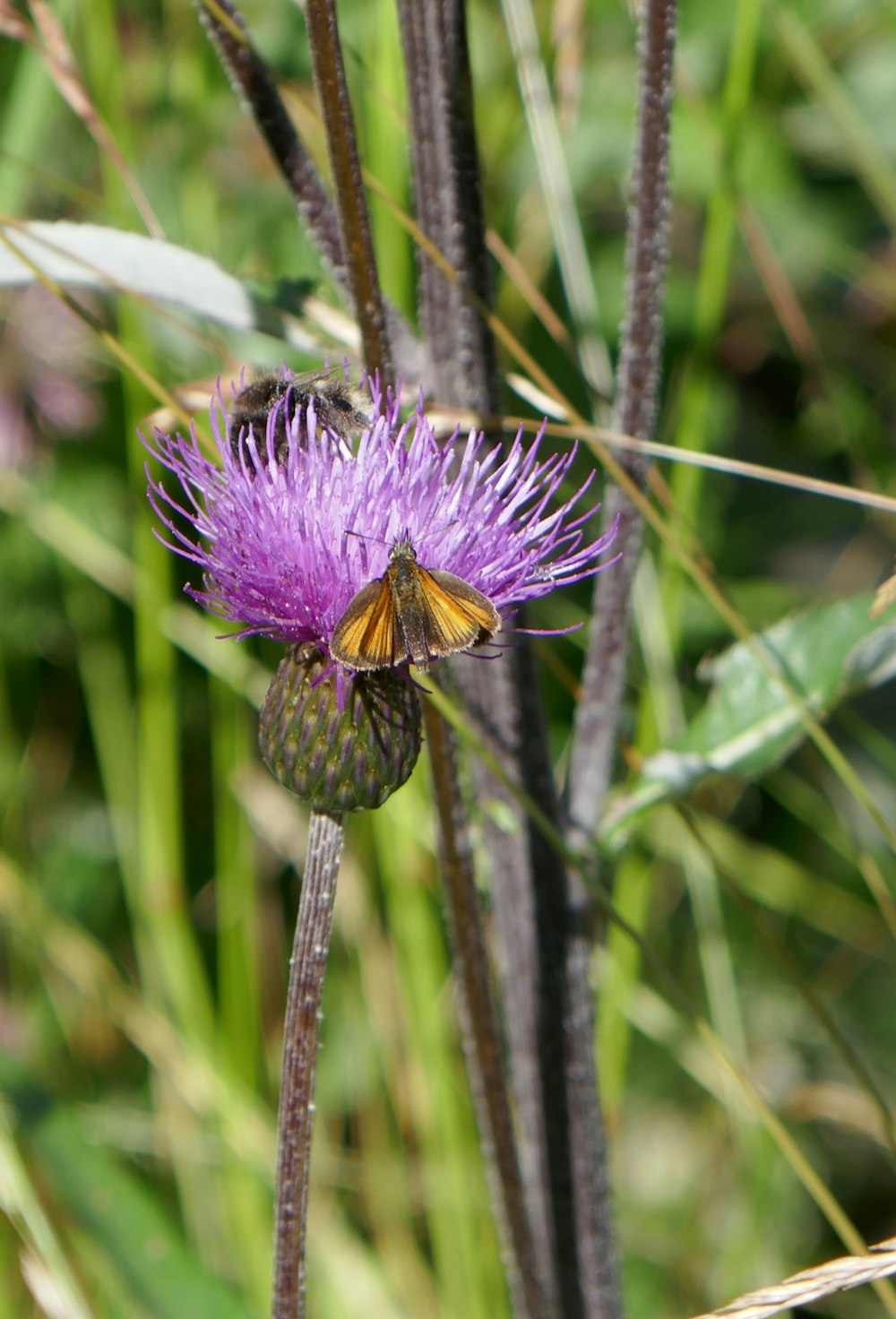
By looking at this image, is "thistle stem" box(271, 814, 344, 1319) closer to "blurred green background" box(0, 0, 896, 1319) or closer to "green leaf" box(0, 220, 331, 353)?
"green leaf" box(0, 220, 331, 353)

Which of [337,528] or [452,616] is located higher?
[337,528]

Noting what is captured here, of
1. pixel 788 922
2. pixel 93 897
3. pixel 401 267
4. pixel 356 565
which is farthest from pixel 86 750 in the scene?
pixel 356 565

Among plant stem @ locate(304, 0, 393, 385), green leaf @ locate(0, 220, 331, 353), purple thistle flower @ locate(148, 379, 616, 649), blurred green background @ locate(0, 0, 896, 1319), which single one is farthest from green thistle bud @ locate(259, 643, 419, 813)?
blurred green background @ locate(0, 0, 896, 1319)

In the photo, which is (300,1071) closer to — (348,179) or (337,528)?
(337,528)

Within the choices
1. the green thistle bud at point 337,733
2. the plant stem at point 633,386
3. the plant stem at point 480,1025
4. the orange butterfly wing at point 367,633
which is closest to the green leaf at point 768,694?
the plant stem at point 633,386

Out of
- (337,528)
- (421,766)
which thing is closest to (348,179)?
(337,528)

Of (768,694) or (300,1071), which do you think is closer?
(300,1071)
